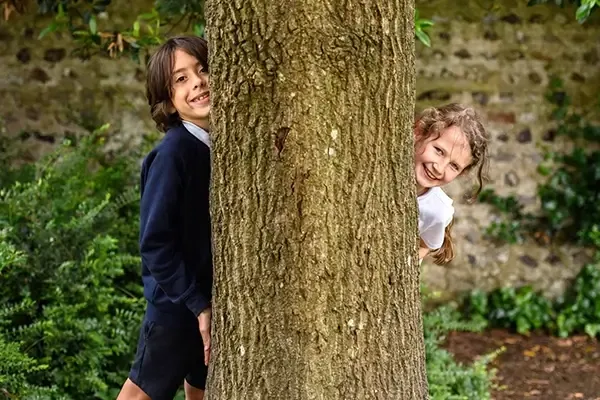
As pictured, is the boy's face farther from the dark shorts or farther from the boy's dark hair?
the dark shorts

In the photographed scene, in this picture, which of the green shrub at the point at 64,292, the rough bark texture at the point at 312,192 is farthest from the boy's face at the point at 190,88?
the green shrub at the point at 64,292

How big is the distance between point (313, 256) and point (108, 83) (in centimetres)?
379

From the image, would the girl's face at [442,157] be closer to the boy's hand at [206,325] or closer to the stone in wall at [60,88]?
the boy's hand at [206,325]

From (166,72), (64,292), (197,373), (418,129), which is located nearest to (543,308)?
(418,129)

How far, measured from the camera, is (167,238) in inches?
84.1

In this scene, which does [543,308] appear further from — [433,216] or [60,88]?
[60,88]

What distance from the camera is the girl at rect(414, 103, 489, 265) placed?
→ 8.02 ft

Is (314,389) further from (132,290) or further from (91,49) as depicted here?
(91,49)

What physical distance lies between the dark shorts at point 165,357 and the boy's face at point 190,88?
68 cm

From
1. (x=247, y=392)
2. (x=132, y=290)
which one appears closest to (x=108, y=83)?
(x=132, y=290)

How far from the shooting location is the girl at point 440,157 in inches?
96.2

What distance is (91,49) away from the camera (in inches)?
197

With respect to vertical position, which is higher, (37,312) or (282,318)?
(282,318)

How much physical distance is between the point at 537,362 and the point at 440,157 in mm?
3134
